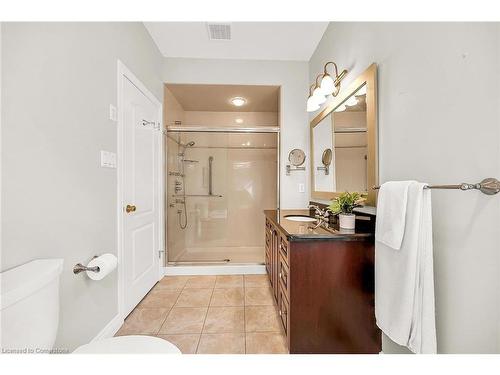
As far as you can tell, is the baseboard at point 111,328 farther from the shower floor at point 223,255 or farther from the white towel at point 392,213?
the white towel at point 392,213

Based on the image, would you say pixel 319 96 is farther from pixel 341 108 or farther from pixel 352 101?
pixel 352 101

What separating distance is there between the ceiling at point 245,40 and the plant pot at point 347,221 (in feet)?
5.93

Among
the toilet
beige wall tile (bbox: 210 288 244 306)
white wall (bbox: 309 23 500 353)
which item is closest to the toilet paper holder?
the toilet

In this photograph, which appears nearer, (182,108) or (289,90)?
(289,90)

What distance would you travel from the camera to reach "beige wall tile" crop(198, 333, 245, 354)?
4.61 ft

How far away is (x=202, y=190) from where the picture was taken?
3.11m

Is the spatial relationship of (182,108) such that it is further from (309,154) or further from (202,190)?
(309,154)

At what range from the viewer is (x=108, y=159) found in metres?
1.49

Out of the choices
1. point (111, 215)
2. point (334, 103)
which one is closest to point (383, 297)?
point (334, 103)

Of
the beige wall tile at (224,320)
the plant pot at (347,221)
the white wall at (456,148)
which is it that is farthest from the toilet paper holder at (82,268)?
the white wall at (456,148)

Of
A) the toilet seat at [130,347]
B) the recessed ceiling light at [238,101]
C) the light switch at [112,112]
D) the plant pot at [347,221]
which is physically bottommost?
the toilet seat at [130,347]

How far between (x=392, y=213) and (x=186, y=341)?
153 centimetres

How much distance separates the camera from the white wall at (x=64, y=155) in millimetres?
925
